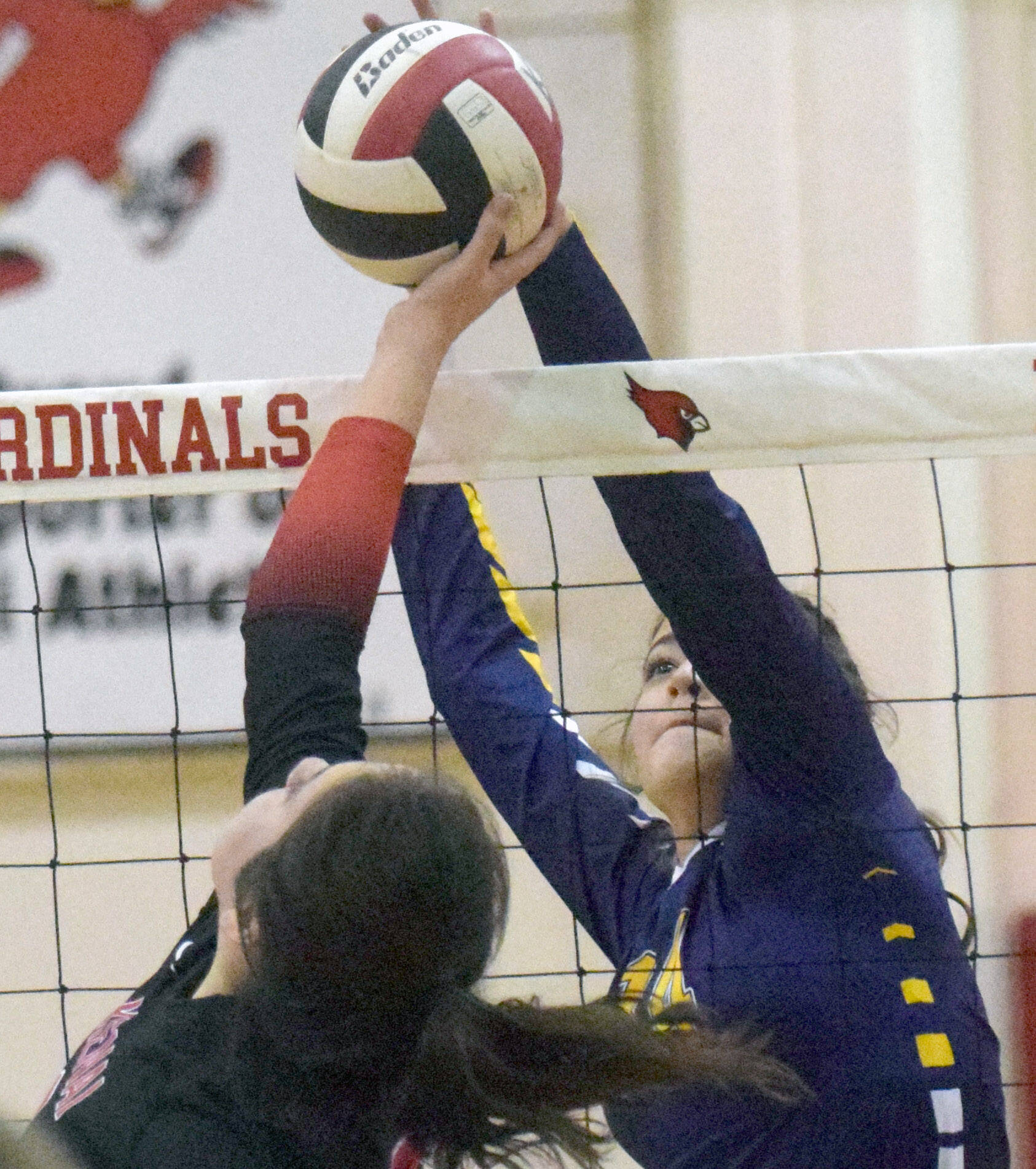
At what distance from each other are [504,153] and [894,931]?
27.9 inches

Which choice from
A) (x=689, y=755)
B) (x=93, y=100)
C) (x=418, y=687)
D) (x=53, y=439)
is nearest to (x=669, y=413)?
(x=689, y=755)

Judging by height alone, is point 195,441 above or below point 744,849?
above

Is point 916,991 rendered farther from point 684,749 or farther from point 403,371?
point 403,371

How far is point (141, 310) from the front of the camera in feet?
9.66

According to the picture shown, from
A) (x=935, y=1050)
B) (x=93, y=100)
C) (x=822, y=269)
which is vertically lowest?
(x=935, y=1050)

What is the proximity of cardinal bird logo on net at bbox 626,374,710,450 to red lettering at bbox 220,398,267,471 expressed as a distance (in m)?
0.35

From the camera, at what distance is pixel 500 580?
1.44 meters

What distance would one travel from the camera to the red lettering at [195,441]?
1.39 metres

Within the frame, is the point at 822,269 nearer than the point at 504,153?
No

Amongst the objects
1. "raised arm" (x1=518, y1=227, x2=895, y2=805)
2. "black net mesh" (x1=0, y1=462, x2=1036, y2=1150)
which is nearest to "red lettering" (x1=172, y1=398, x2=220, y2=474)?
"raised arm" (x1=518, y1=227, x2=895, y2=805)

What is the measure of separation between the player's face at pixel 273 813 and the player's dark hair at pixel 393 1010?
0.9 inches

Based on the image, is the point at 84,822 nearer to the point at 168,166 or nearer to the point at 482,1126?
the point at 168,166

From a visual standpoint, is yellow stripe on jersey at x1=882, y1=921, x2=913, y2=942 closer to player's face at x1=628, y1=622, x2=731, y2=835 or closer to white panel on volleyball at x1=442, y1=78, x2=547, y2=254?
player's face at x1=628, y1=622, x2=731, y2=835

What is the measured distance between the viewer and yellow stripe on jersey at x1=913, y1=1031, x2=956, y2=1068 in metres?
1.20
